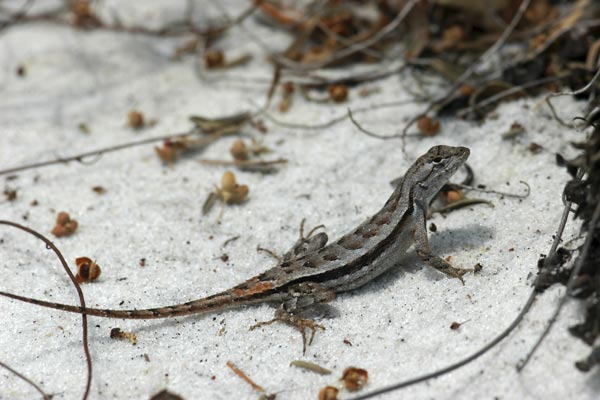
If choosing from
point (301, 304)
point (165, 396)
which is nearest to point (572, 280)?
point (301, 304)

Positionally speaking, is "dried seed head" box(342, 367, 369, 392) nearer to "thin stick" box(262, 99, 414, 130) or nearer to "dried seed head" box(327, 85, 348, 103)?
"thin stick" box(262, 99, 414, 130)

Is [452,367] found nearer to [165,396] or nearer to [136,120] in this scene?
[165,396]

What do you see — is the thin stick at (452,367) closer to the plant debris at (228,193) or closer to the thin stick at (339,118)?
the plant debris at (228,193)

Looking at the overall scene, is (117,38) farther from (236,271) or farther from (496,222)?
(496,222)

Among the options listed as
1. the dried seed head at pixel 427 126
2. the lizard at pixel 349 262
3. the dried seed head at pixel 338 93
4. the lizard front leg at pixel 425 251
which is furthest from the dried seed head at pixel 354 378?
the dried seed head at pixel 338 93

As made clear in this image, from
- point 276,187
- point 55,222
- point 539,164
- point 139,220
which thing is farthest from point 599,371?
point 55,222

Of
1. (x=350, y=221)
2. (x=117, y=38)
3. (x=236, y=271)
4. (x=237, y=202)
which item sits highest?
(x=117, y=38)
